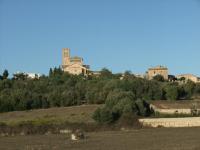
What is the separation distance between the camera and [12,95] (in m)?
114

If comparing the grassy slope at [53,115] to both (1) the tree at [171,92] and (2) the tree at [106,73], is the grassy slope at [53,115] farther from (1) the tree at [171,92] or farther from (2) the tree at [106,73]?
(2) the tree at [106,73]

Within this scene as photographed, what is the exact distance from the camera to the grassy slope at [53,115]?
92.9 meters

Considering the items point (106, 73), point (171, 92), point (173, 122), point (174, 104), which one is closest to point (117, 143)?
point (173, 122)

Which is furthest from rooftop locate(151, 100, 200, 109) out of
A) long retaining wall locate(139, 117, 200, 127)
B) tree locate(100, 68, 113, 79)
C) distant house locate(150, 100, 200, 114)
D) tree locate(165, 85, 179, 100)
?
tree locate(100, 68, 113, 79)

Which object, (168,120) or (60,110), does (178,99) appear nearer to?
(60,110)

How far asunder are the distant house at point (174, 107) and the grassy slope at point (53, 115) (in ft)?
38.2

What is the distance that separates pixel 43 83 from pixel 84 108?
33101 mm

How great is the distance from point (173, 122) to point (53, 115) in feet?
82.4

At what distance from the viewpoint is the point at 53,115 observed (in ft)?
328

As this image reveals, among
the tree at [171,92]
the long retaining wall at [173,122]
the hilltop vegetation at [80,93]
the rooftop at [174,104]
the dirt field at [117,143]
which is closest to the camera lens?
the dirt field at [117,143]

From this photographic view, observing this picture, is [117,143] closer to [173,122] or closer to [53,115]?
[173,122]

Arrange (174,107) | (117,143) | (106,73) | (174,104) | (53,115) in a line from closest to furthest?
1. (117,143)
2. (53,115)
3. (174,107)
4. (174,104)
5. (106,73)

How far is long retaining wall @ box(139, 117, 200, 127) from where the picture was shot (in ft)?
272

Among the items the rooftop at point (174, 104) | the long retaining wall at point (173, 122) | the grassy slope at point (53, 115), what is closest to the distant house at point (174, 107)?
the rooftop at point (174, 104)
